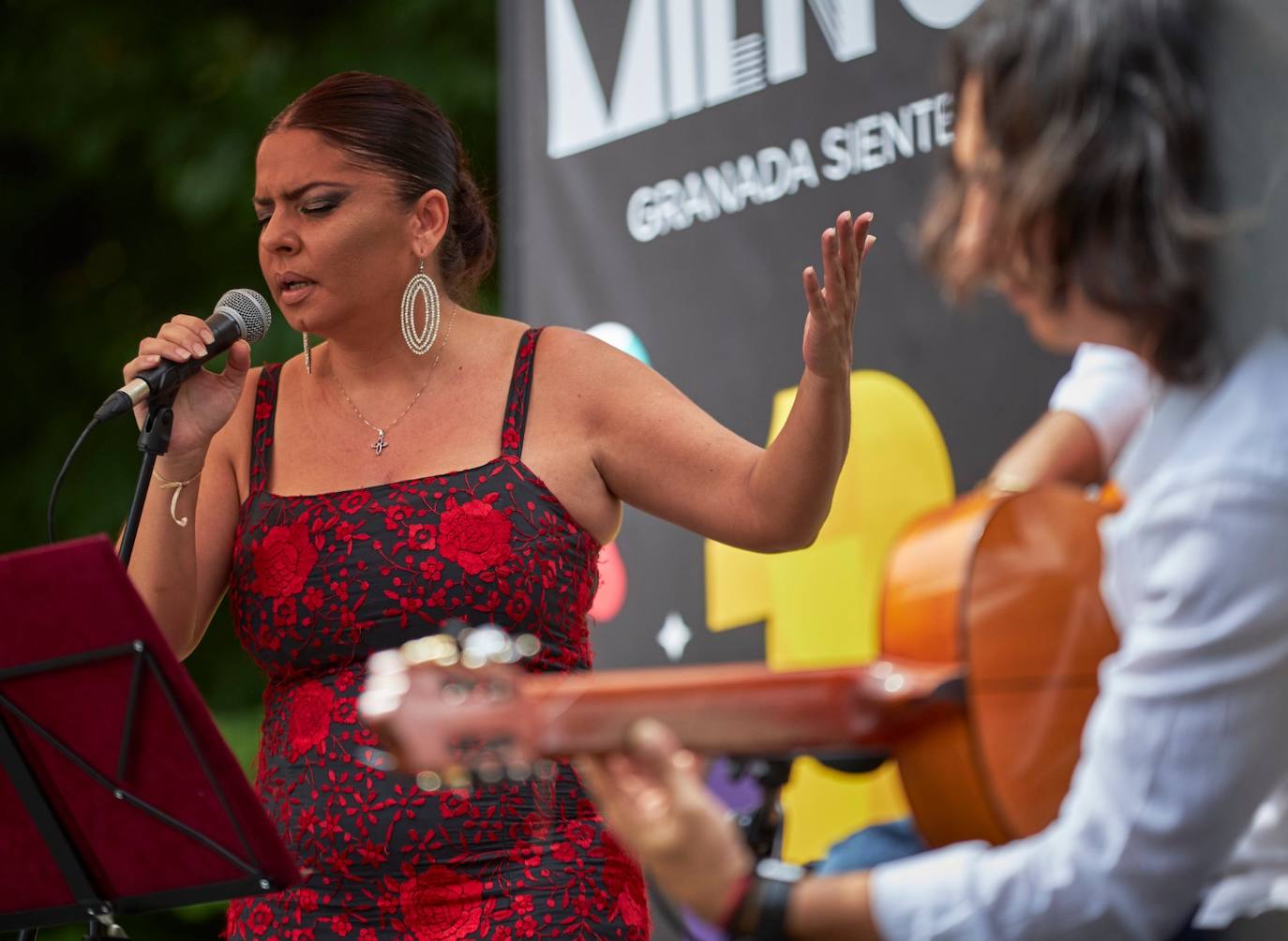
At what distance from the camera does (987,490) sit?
1297 millimetres

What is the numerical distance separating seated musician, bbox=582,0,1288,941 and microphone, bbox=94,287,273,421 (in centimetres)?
97

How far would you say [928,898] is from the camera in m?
1.20

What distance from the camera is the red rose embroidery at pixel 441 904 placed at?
1974 millimetres

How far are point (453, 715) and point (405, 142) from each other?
1168mm

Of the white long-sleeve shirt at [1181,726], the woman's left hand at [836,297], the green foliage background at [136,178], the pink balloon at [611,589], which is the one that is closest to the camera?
the white long-sleeve shirt at [1181,726]

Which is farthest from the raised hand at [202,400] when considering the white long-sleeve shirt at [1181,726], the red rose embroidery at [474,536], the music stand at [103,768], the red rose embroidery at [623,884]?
the white long-sleeve shirt at [1181,726]

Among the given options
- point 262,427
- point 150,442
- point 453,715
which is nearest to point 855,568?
point 262,427

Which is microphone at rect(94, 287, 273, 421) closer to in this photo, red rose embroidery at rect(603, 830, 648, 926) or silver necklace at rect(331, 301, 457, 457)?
silver necklace at rect(331, 301, 457, 457)

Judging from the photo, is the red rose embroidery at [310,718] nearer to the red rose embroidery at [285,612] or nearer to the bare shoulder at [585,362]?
the red rose embroidery at [285,612]

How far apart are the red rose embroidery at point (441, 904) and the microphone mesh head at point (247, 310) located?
72 cm

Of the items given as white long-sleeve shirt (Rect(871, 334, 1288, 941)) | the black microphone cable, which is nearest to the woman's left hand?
white long-sleeve shirt (Rect(871, 334, 1288, 941))

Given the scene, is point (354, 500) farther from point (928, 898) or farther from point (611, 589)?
point (928, 898)

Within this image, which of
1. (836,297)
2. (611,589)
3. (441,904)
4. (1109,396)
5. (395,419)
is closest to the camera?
(1109,396)

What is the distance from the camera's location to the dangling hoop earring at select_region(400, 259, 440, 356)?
7.38 ft
